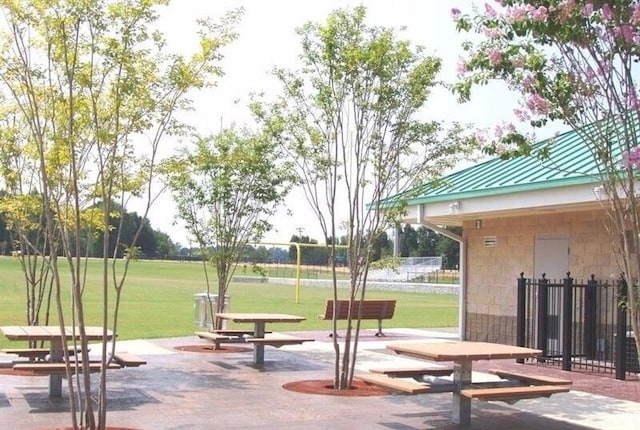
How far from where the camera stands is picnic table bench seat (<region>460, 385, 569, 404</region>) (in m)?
8.66

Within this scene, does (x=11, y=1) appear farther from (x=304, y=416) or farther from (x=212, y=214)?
(x=212, y=214)

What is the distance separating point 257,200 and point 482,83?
10.5m

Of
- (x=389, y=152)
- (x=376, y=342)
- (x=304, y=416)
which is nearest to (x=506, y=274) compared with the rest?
(x=376, y=342)

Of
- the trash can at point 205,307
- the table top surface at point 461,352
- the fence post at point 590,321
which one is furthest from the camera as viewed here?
the trash can at point 205,307

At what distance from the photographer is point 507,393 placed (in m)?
8.76

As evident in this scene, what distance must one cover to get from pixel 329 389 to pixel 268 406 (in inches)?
60.4

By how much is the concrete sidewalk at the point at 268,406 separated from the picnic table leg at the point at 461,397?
0.35 feet

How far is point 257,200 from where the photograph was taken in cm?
1802

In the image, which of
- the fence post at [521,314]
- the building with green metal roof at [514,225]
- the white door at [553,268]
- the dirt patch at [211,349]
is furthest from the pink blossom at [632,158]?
the dirt patch at [211,349]

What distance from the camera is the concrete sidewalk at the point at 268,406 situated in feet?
29.6

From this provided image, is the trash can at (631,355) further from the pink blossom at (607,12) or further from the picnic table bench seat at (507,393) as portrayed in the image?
the pink blossom at (607,12)

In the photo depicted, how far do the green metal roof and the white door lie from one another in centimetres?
150

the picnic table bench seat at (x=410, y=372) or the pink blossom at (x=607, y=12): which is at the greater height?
the pink blossom at (x=607, y=12)

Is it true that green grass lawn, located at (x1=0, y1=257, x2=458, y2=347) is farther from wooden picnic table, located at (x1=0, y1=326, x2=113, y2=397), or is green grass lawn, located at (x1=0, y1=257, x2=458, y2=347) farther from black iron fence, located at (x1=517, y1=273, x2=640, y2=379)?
black iron fence, located at (x1=517, y1=273, x2=640, y2=379)
